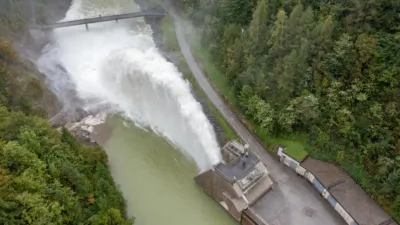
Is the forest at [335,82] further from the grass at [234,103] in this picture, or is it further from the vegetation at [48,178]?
the vegetation at [48,178]

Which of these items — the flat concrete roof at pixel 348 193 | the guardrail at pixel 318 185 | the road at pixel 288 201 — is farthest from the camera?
the road at pixel 288 201

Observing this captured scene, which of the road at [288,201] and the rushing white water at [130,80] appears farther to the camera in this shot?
the rushing white water at [130,80]

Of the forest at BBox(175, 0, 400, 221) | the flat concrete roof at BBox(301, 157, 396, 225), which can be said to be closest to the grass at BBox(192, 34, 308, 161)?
the forest at BBox(175, 0, 400, 221)

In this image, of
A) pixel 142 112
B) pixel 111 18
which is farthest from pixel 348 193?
pixel 111 18

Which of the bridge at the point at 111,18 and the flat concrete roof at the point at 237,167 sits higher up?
the bridge at the point at 111,18

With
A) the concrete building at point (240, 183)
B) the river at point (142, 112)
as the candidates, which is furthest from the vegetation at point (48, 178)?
the concrete building at point (240, 183)

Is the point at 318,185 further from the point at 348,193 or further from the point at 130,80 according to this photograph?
the point at 130,80

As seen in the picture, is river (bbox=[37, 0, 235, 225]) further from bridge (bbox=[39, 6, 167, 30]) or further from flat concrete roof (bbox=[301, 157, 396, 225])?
flat concrete roof (bbox=[301, 157, 396, 225])
